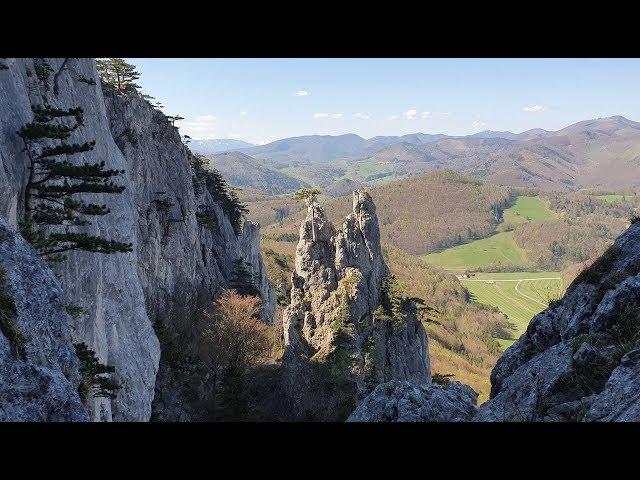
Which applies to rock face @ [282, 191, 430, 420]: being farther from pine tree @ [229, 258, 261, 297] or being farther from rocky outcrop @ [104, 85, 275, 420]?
rocky outcrop @ [104, 85, 275, 420]

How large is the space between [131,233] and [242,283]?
107ft

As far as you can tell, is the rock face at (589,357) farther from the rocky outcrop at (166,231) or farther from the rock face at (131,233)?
the rocky outcrop at (166,231)

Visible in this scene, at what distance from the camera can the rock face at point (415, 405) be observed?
1275cm

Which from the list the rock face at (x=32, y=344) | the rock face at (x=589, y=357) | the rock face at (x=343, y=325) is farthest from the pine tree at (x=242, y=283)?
the rock face at (x=589, y=357)

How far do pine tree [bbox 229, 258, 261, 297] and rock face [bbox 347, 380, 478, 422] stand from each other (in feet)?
165

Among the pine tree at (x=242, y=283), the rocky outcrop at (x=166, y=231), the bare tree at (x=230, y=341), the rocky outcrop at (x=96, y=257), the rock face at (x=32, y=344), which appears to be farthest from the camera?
the pine tree at (x=242, y=283)

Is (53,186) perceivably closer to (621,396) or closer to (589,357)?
(589,357)


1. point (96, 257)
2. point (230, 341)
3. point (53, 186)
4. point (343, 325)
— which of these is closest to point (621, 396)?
point (53, 186)

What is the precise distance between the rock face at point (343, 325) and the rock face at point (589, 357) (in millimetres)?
32412

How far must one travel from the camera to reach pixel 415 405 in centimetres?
1300

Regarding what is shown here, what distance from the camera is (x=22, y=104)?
18141 millimetres
